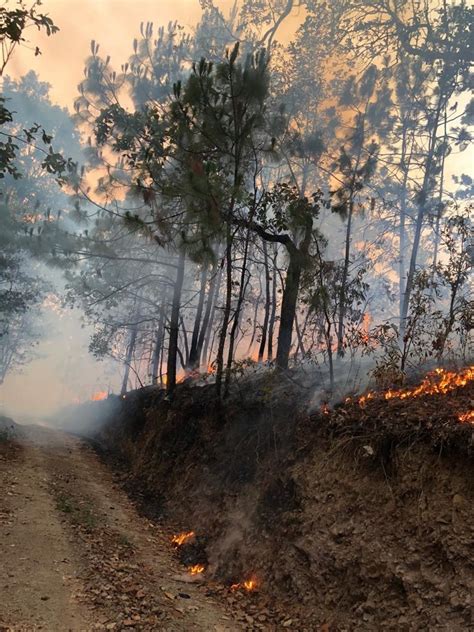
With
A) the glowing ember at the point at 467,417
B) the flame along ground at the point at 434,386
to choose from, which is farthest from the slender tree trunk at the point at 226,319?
the glowing ember at the point at 467,417

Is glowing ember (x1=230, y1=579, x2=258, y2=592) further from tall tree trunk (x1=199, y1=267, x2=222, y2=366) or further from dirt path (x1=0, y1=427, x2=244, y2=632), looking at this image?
tall tree trunk (x1=199, y1=267, x2=222, y2=366)

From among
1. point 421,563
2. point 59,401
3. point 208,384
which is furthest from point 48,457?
point 59,401

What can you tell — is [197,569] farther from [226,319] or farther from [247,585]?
[226,319]

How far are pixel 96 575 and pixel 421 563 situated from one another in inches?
172

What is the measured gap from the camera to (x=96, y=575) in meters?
5.84

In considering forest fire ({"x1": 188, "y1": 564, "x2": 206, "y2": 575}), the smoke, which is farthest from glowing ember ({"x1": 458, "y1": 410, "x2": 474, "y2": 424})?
the smoke

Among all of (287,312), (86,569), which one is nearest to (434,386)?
(287,312)

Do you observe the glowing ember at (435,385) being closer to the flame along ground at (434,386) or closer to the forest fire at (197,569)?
the flame along ground at (434,386)

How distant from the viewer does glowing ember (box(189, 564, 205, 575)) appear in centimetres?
665

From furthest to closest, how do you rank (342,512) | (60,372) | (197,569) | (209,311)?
1. (60,372)
2. (209,311)
3. (197,569)
4. (342,512)

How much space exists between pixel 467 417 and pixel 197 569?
485 centimetres

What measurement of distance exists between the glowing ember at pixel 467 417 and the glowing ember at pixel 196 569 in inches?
184

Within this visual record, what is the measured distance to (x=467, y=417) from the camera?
5453 mm

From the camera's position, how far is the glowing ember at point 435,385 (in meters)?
6.69
